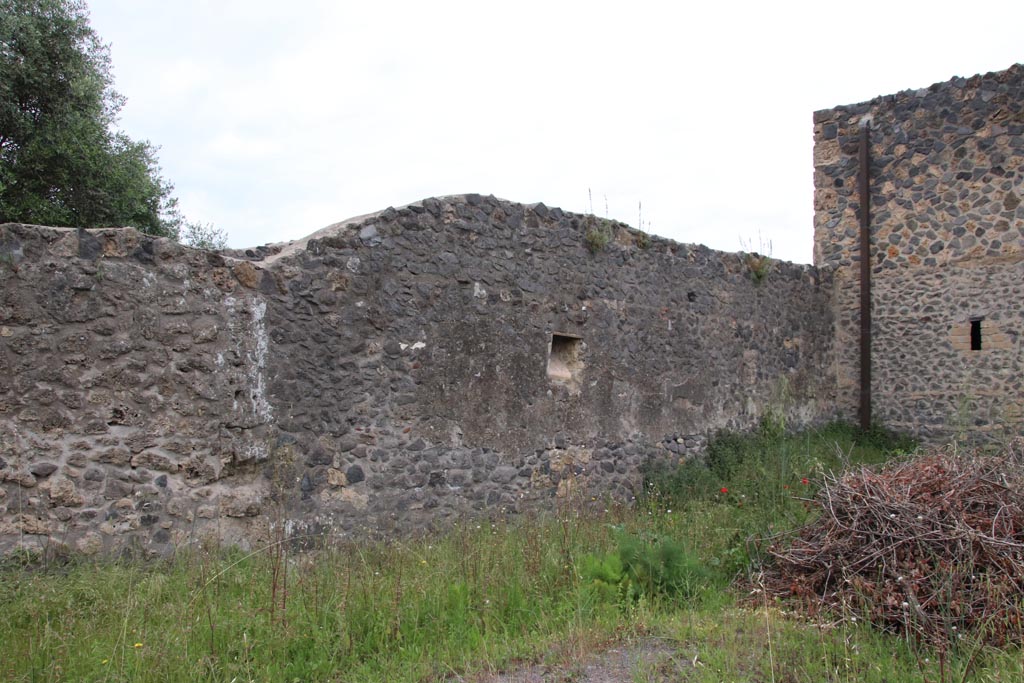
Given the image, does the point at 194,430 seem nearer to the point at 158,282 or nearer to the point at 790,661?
the point at 158,282

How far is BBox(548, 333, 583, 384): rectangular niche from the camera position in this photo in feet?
27.3

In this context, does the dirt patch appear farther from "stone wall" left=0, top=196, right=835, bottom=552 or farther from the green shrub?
"stone wall" left=0, top=196, right=835, bottom=552

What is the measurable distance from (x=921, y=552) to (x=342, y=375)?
418cm

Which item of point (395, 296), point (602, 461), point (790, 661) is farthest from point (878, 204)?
point (790, 661)

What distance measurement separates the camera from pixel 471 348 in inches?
291

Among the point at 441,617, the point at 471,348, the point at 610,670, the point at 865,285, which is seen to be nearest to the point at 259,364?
the point at 471,348

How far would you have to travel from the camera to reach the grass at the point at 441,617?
388 cm

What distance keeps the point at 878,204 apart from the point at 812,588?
8746mm

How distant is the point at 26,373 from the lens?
17.1 ft

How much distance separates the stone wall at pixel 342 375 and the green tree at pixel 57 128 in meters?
9.21

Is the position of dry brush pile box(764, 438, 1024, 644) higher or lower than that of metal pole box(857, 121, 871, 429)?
lower

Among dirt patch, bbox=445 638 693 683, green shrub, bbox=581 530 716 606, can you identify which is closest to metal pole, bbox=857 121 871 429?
green shrub, bbox=581 530 716 606

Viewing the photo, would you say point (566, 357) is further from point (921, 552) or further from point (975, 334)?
point (975, 334)

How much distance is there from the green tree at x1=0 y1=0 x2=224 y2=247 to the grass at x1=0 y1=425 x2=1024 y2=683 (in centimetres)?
1058
